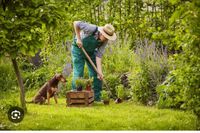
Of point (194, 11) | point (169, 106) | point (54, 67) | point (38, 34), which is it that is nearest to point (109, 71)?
point (54, 67)

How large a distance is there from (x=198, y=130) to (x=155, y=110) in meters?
1.25

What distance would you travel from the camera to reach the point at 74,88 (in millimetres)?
8523

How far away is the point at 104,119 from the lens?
697 centimetres

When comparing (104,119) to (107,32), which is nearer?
(104,119)

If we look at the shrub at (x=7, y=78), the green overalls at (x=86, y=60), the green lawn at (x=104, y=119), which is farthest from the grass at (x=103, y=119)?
the shrub at (x=7, y=78)

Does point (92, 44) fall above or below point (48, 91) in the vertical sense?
above

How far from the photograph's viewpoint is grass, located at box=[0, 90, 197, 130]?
6.62 meters

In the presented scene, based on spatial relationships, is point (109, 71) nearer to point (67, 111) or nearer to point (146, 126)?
point (67, 111)

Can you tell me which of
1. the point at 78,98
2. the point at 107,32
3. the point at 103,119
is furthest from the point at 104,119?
the point at 107,32

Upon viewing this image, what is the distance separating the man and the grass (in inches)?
32.3

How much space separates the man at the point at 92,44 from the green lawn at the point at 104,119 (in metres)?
0.82

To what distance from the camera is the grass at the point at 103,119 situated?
261 inches

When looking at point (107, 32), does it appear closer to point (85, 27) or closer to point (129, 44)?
point (85, 27)

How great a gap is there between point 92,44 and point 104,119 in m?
1.87
